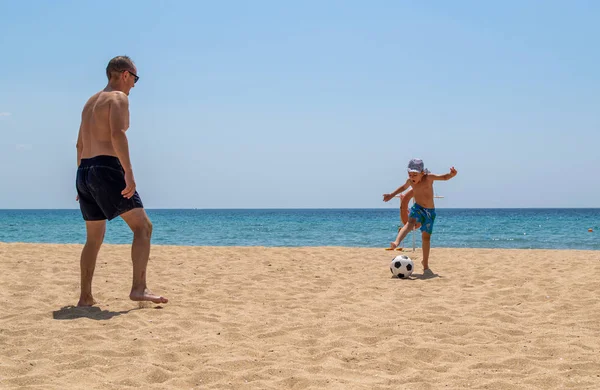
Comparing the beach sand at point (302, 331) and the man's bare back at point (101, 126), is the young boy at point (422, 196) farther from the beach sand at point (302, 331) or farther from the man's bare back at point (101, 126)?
the man's bare back at point (101, 126)

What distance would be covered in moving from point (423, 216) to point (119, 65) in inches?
181

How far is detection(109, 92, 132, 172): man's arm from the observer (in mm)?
4781

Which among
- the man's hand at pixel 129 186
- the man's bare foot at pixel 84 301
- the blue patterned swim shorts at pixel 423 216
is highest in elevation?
the man's hand at pixel 129 186

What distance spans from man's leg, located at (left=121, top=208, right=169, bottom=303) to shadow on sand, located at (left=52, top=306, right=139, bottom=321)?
195 mm

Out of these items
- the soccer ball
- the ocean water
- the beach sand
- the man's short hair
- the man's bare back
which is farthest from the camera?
the ocean water

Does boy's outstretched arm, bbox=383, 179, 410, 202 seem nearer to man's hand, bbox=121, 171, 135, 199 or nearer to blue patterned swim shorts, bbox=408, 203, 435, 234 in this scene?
blue patterned swim shorts, bbox=408, 203, 435, 234

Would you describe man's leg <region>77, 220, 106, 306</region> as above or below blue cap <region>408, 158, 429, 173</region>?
below

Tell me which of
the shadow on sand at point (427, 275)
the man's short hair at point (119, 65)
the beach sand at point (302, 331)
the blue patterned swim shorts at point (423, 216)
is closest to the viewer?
the beach sand at point (302, 331)

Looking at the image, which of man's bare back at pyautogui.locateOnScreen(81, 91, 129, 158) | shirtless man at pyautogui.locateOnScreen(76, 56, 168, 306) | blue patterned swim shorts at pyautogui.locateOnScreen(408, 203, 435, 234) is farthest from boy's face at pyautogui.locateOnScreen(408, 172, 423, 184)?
man's bare back at pyautogui.locateOnScreen(81, 91, 129, 158)

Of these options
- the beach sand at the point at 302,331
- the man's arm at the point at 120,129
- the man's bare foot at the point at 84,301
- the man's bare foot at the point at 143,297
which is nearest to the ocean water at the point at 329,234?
the beach sand at the point at 302,331

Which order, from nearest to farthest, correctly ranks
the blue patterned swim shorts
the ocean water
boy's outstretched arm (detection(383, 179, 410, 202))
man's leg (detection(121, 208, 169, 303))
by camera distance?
man's leg (detection(121, 208, 169, 303)) → the blue patterned swim shorts → boy's outstretched arm (detection(383, 179, 410, 202)) → the ocean water

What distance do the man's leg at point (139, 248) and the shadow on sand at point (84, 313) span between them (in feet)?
0.64

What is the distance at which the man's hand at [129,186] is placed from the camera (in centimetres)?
472

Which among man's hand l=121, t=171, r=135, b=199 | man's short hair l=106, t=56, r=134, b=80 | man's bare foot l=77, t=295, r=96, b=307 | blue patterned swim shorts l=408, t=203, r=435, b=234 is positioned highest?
man's short hair l=106, t=56, r=134, b=80
